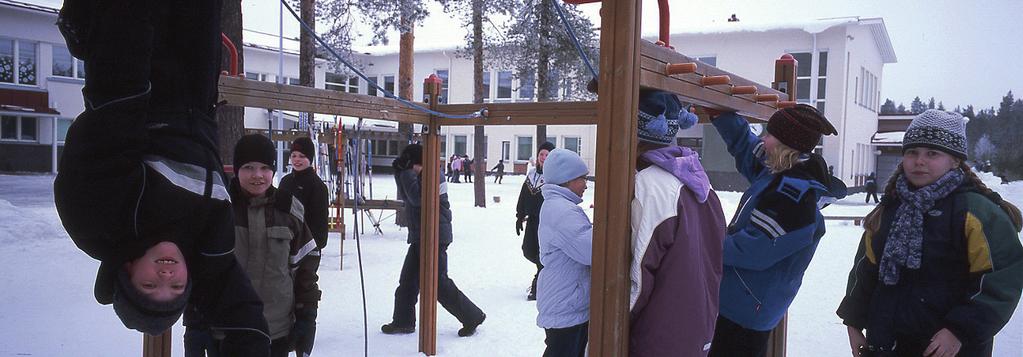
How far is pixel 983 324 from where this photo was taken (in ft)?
7.93

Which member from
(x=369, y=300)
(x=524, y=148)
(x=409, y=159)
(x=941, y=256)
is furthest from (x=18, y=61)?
(x=941, y=256)

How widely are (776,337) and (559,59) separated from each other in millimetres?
11726

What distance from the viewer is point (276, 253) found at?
2910mm

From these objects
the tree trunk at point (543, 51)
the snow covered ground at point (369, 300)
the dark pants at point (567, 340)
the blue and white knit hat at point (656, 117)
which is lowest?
the snow covered ground at point (369, 300)

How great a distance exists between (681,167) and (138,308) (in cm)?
155

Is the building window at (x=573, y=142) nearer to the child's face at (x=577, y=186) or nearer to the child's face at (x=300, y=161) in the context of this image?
the child's face at (x=300, y=161)

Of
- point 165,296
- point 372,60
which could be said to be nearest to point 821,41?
point 372,60

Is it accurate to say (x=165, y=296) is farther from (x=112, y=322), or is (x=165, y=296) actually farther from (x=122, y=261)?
(x=112, y=322)

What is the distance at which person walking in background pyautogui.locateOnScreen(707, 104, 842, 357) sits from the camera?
7.57 ft

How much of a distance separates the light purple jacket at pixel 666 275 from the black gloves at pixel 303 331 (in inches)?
68.6

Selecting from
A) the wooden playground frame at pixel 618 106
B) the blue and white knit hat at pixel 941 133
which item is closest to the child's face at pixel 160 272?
the wooden playground frame at pixel 618 106

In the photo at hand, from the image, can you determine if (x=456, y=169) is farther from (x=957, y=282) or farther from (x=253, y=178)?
(x=957, y=282)

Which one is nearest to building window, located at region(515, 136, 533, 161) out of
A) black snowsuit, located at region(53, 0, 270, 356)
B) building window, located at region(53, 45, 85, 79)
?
building window, located at region(53, 45, 85, 79)

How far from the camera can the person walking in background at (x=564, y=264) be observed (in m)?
2.93
